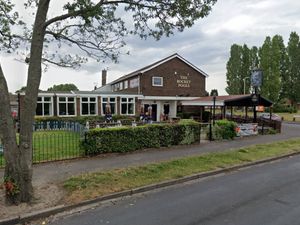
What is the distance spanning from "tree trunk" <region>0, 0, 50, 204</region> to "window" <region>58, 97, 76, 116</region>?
66.0 ft

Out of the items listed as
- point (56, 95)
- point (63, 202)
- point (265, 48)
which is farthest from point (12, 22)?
point (265, 48)

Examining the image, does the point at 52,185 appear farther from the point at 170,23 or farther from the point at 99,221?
the point at 170,23

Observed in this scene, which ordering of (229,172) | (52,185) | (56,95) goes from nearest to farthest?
1. (52,185)
2. (229,172)
3. (56,95)

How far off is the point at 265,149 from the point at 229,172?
14.9ft

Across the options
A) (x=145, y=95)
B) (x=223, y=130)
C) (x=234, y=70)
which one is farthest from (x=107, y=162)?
(x=234, y=70)

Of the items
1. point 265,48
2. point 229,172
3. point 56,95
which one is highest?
point 265,48

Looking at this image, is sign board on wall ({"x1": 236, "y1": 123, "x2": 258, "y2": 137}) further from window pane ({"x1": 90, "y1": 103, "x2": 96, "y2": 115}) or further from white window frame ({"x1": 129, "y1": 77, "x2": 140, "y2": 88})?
white window frame ({"x1": 129, "y1": 77, "x2": 140, "y2": 88})

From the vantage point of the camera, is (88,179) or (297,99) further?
(297,99)

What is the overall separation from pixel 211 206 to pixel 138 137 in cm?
672

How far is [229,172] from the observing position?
31.1 feet

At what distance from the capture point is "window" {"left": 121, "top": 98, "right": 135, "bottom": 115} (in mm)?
28594

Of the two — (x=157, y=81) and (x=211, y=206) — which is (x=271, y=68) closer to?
(x=157, y=81)

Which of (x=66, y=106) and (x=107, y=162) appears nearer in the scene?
(x=107, y=162)

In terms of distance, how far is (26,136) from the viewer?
6.01 metres
